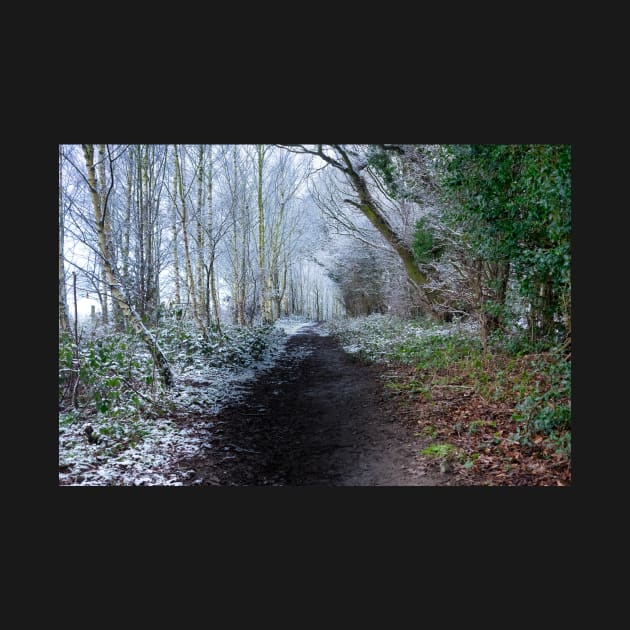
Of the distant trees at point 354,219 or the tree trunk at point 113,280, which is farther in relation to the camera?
the tree trunk at point 113,280

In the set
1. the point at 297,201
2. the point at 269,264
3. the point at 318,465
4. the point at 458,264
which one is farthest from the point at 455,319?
the point at 269,264

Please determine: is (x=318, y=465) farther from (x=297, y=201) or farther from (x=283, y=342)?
(x=297, y=201)

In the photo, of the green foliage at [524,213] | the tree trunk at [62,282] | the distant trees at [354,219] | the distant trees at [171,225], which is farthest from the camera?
the distant trees at [171,225]

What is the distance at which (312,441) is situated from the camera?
3908 mm

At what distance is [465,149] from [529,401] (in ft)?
8.88

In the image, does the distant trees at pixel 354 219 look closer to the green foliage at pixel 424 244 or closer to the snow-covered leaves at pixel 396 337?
the green foliage at pixel 424 244

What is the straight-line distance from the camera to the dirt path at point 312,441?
335 centimetres

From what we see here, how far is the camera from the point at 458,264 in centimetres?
604

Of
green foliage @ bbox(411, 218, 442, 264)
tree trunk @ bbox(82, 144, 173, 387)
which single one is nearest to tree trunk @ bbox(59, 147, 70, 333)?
tree trunk @ bbox(82, 144, 173, 387)

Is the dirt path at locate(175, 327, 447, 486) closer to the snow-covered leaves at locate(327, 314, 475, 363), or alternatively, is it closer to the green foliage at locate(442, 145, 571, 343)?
the snow-covered leaves at locate(327, 314, 475, 363)

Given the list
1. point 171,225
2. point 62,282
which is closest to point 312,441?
point 62,282

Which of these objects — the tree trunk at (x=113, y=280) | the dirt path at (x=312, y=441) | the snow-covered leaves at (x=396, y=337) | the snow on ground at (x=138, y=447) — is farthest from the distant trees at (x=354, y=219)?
the dirt path at (x=312, y=441)

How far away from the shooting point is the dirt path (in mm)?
3346

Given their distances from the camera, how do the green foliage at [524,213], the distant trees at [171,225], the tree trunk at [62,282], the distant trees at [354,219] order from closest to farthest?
the green foliage at [524,213] → the tree trunk at [62,282] → the distant trees at [354,219] → the distant trees at [171,225]
